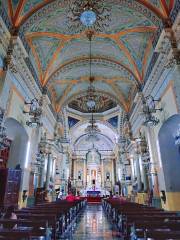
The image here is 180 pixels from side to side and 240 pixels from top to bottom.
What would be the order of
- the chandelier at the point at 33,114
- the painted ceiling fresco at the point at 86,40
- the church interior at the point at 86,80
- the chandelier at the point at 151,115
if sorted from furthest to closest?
the chandelier at the point at 33,114 → the chandelier at the point at 151,115 → the painted ceiling fresco at the point at 86,40 → the church interior at the point at 86,80

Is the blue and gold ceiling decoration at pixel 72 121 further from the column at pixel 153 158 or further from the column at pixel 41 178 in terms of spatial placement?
the column at pixel 153 158

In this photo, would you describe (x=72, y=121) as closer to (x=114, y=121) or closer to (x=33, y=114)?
(x=114, y=121)

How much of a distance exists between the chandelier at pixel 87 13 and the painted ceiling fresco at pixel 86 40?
195 millimetres

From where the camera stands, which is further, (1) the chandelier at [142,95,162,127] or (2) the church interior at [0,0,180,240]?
(1) the chandelier at [142,95,162,127]

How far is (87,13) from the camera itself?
6.37 meters

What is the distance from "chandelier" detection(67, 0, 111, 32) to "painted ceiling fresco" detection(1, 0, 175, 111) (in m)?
0.19

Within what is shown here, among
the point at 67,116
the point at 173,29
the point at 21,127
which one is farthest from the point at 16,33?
the point at 67,116

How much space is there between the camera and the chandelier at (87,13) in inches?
245

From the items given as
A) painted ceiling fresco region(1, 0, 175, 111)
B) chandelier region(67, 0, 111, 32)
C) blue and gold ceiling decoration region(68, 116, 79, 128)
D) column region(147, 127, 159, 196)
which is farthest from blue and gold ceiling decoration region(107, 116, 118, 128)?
chandelier region(67, 0, 111, 32)

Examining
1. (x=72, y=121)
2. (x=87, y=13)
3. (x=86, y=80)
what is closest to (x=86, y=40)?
(x=87, y=13)

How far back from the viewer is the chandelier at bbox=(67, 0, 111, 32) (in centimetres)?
623

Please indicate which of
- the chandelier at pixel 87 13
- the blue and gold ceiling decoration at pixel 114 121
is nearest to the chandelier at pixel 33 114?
the chandelier at pixel 87 13

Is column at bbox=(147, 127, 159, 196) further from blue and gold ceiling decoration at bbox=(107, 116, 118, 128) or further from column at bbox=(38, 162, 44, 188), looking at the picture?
blue and gold ceiling decoration at bbox=(107, 116, 118, 128)

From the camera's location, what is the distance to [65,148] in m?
20.9
